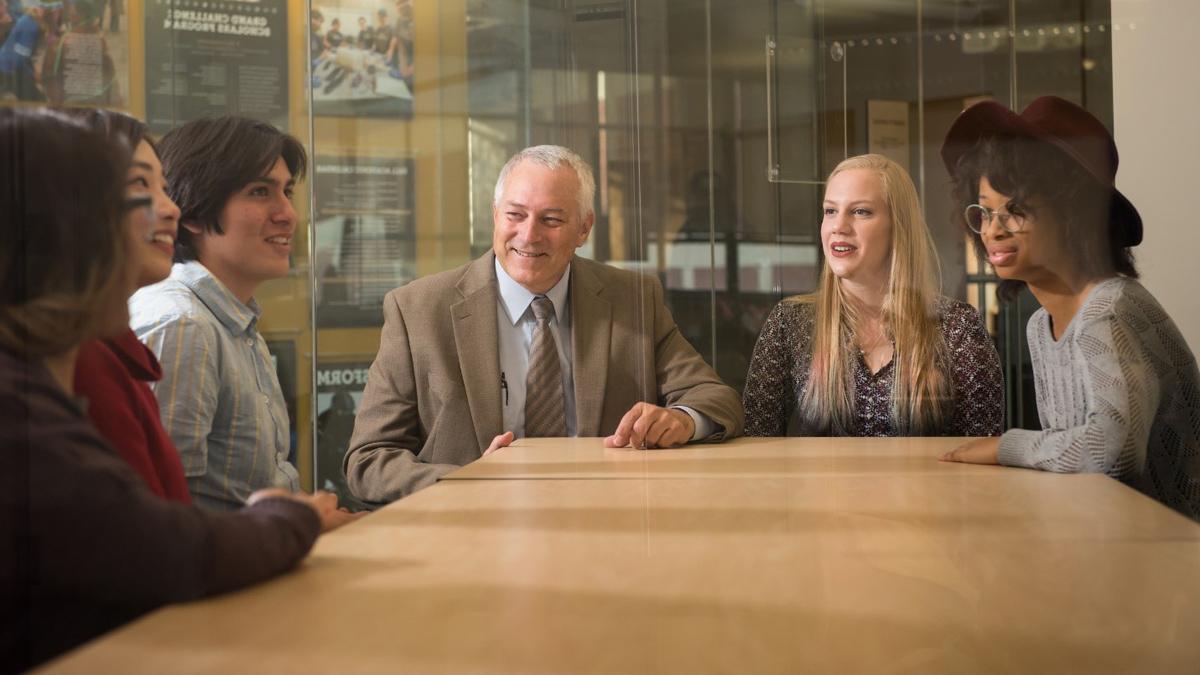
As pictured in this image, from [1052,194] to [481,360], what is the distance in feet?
3.01

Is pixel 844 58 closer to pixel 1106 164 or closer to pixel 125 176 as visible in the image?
pixel 1106 164

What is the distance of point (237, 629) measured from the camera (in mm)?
857

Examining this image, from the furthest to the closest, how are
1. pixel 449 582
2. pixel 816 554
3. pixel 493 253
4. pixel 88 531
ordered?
pixel 493 253, pixel 816 554, pixel 449 582, pixel 88 531

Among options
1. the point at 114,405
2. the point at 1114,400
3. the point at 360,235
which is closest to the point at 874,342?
the point at 1114,400

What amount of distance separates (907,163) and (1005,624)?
0.73 meters

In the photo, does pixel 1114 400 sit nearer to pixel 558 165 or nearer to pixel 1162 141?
pixel 1162 141

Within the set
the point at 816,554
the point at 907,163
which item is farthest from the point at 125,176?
the point at 907,163

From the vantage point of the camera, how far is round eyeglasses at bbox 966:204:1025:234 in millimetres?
1585

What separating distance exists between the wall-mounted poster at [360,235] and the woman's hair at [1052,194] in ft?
2.74

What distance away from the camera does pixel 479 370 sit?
1.54m

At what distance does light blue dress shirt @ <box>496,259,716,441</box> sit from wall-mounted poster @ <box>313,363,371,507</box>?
0.86 ft

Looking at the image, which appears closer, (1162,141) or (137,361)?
(137,361)

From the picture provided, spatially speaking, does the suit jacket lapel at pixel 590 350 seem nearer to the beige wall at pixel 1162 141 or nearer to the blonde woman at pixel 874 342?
the blonde woman at pixel 874 342

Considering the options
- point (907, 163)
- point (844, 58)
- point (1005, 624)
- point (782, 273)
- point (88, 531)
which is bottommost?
point (1005, 624)
